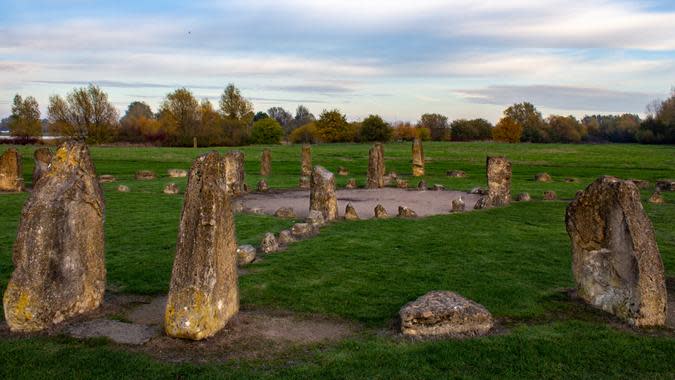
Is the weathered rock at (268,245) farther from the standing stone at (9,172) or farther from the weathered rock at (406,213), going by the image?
the standing stone at (9,172)

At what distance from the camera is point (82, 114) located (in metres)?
84.0

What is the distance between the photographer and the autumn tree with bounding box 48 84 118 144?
3228 inches

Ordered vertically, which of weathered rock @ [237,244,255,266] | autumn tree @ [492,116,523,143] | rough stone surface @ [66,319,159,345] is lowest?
rough stone surface @ [66,319,159,345]

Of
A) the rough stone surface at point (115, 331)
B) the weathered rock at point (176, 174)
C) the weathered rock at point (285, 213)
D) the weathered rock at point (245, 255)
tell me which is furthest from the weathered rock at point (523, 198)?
the weathered rock at point (176, 174)

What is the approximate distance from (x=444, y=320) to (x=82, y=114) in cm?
8428

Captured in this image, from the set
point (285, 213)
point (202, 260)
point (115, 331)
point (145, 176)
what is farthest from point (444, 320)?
point (145, 176)

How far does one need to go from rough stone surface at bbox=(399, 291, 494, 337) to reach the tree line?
5932 centimetres

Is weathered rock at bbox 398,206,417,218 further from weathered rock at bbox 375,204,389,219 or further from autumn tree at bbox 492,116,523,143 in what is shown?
autumn tree at bbox 492,116,523,143

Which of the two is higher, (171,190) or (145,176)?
(145,176)

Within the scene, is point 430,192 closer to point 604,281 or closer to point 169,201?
point 169,201

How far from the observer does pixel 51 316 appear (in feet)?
32.9

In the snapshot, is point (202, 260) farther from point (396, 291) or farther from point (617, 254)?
point (617, 254)

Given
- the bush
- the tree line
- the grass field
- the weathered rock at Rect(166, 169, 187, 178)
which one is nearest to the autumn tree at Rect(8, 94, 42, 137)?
the tree line

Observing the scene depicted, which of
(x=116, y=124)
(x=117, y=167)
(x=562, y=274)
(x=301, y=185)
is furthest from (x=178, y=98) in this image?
(x=562, y=274)
